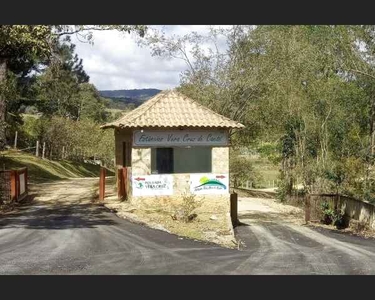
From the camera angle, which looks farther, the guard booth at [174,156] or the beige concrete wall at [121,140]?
the beige concrete wall at [121,140]

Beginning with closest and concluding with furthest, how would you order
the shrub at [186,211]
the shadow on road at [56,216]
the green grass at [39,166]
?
1. the shadow on road at [56,216]
2. the shrub at [186,211]
3. the green grass at [39,166]

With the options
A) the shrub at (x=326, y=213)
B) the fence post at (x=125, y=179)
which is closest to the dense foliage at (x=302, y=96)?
the shrub at (x=326, y=213)

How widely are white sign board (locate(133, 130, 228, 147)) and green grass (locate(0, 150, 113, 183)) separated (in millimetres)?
13074

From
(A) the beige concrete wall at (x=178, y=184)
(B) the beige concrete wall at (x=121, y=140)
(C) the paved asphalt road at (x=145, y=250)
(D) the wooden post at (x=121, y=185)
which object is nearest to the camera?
(C) the paved asphalt road at (x=145, y=250)

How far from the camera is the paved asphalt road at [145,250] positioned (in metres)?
11.0

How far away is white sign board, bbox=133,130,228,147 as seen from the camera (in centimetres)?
2092

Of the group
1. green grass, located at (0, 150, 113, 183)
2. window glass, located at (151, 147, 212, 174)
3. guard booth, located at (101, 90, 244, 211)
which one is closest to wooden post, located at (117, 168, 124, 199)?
guard booth, located at (101, 90, 244, 211)

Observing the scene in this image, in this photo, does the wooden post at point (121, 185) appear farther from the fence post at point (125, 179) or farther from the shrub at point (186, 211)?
the shrub at point (186, 211)

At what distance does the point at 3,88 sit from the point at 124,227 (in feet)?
30.4

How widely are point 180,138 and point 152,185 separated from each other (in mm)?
2174

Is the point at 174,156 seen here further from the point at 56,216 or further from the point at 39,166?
the point at 39,166

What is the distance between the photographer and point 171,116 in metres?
Answer: 21.9

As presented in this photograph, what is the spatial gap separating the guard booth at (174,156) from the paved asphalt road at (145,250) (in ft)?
7.27

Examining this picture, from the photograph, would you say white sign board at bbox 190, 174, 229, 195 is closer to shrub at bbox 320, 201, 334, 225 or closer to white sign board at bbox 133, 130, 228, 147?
white sign board at bbox 133, 130, 228, 147
